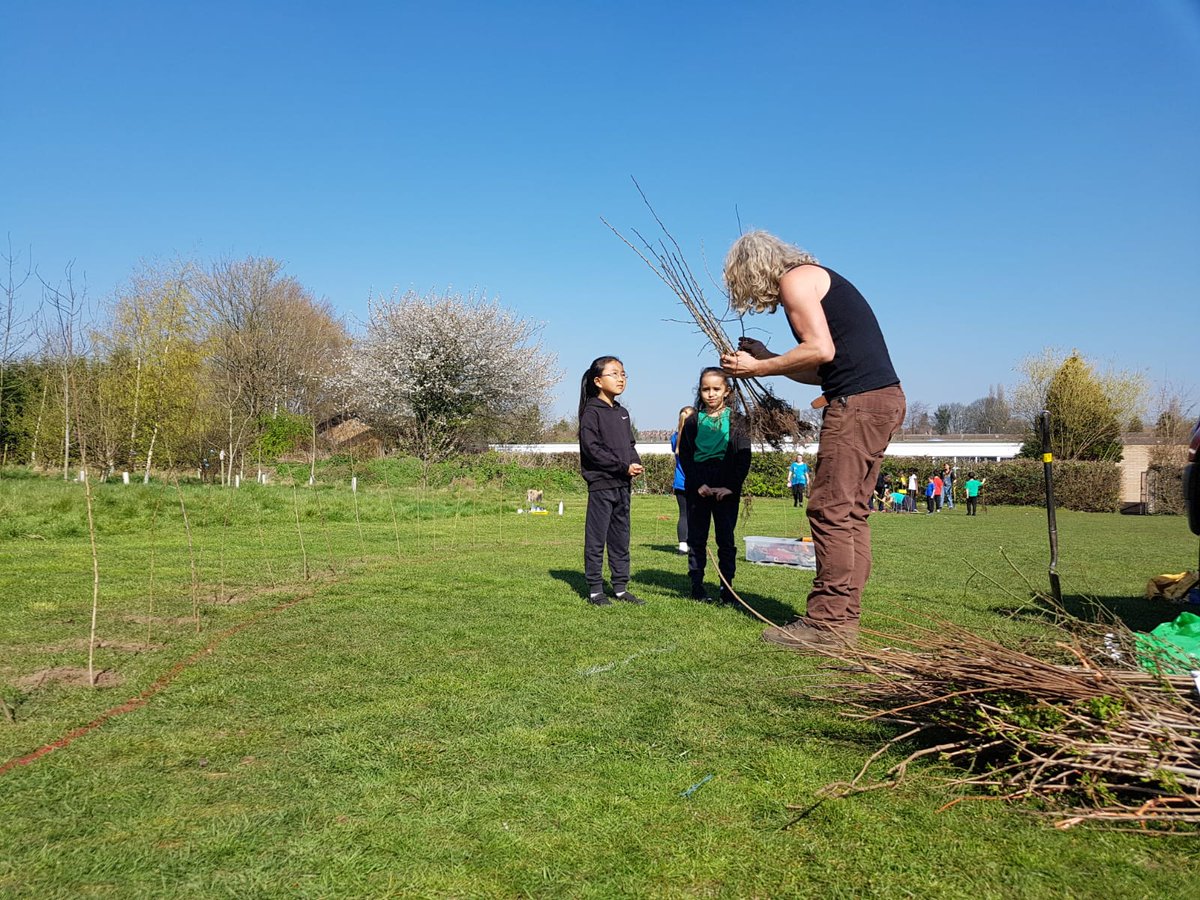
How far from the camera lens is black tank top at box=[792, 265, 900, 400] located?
4.42m

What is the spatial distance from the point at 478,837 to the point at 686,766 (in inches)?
32.0

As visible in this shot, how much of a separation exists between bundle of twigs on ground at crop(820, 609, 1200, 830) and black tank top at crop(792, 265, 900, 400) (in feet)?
5.84

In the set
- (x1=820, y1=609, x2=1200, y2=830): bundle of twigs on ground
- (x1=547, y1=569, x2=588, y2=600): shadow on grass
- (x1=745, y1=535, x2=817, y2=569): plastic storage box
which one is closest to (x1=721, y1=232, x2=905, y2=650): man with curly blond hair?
(x1=820, y1=609, x2=1200, y2=830): bundle of twigs on ground

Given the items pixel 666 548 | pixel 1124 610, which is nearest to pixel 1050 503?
pixel 1124 610

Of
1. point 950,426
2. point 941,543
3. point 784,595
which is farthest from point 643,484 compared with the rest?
point 950,426

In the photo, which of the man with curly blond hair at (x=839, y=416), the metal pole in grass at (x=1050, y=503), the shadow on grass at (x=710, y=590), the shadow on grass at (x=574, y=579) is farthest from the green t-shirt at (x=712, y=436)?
the metal pole in grass at (x=1050, y=503)

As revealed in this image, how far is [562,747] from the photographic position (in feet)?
9.78

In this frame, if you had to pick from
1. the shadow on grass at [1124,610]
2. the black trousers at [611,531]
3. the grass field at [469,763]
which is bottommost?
the shadow on grass at [1124,610]

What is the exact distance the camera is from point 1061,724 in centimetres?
239

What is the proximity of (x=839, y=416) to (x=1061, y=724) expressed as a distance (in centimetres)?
224

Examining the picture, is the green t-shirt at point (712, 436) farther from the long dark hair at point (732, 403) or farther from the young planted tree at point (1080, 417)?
the young planted tree at point (1080, 417)

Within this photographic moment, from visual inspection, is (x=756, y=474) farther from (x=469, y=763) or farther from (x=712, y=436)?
(x=469, y=763)

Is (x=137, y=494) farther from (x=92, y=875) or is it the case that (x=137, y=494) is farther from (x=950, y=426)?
(x=950, y=426)

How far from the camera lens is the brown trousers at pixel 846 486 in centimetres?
438
